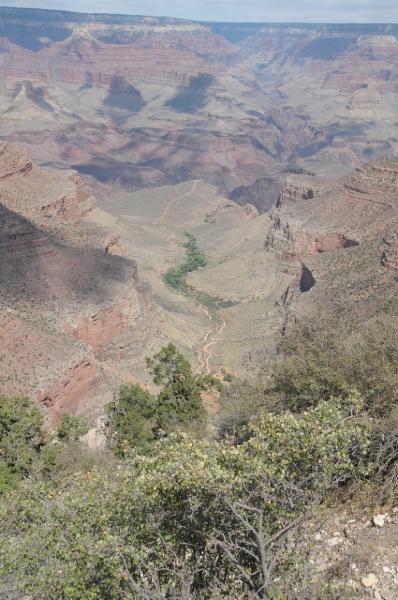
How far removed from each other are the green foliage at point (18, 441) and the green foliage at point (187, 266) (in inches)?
2193

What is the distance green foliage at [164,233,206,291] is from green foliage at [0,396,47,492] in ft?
183

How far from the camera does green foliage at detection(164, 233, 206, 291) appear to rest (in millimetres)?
90175

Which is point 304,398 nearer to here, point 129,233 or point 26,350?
point 26,350

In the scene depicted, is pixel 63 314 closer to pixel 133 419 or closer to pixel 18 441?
pixel 133 419

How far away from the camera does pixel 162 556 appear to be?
14594mm

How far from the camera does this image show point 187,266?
326ft

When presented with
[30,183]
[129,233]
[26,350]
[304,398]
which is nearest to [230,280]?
[129,233]

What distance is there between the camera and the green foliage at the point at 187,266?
90175mm

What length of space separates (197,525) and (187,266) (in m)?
85.1

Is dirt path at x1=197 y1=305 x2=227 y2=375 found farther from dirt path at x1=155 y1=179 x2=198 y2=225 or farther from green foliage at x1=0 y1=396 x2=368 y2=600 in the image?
dirt path at x1=155 y1=179 x2=198 y2=225

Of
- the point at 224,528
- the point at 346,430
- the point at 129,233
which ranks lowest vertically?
the point at 129,233

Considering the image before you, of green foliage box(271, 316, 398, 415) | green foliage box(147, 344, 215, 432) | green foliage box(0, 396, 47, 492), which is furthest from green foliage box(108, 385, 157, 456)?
green foliage box(271, 316, 398, 415)

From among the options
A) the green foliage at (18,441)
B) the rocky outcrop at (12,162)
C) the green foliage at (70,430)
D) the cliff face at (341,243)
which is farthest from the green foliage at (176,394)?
the rocky outcrop at (12,162)

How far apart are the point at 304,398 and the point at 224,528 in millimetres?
11008
